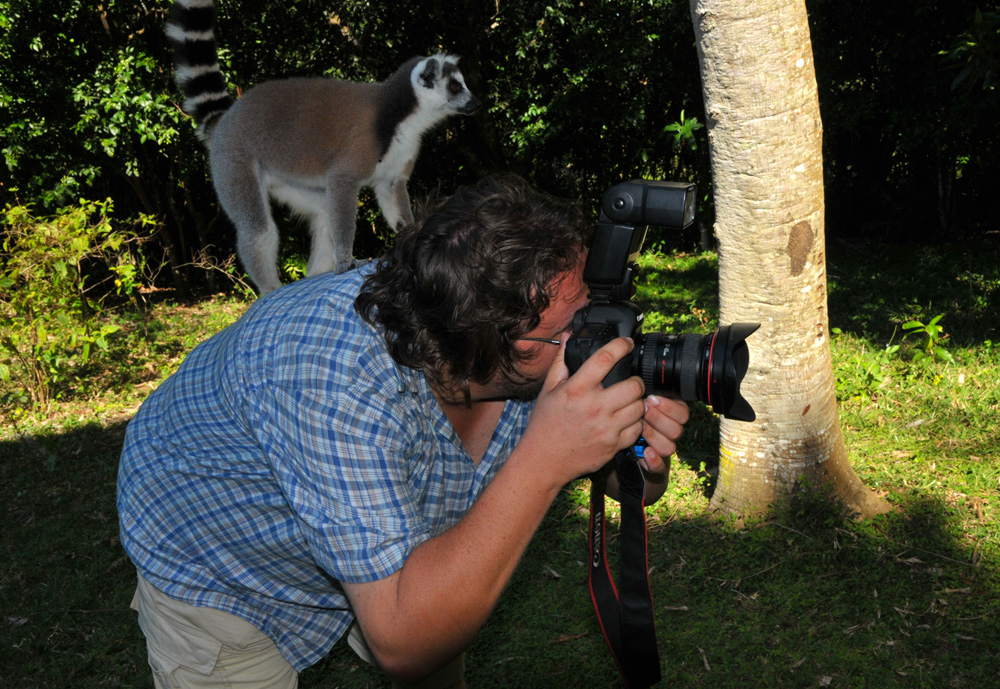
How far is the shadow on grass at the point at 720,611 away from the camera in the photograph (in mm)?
2479

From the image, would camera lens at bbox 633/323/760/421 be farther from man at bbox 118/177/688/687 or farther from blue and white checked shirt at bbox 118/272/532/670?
blue and white checked shirt at bbox 118/272/532/670

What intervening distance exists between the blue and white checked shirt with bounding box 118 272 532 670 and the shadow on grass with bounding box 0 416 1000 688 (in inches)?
51.3

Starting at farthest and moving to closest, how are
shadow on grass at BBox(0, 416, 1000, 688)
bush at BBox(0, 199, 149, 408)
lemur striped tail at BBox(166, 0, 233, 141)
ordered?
bush at BBox(0, 199, 149, 408) → lemur striped tail at BBox(166, 0, 233, 141) → shadow on grass at BBox(0, 416, 1000, 688)

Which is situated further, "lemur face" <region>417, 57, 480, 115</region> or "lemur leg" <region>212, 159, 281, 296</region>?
"lemur face" <region>417, 57, 480, 115</region>

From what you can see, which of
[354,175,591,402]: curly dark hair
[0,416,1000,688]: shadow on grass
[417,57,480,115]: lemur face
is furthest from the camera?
[417,57,480,115]: lemur face

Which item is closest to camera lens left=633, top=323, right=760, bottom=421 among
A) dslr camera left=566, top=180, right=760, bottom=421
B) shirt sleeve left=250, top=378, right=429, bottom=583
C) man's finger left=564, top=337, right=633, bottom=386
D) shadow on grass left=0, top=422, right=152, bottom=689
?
dslr camera left=566, top=180, right=760, bottom=421

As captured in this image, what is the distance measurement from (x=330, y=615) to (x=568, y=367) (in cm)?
84

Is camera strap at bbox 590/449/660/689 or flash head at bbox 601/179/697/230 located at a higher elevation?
flash head at bbox 601/179/697/230

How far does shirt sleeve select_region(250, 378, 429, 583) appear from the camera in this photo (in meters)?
1.16

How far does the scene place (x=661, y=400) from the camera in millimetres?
1563

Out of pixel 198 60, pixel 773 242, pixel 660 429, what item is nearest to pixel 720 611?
pixel 773 242

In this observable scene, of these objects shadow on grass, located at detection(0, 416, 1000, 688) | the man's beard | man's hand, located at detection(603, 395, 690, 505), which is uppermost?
the man's beard

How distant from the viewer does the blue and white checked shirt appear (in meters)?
1.18

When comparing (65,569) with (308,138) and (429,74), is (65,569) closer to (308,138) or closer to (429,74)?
(308,138)
